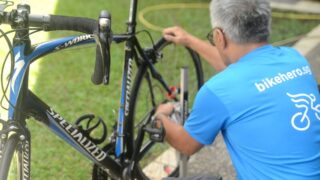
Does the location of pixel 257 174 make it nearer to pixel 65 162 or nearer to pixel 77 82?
pixel 65 162

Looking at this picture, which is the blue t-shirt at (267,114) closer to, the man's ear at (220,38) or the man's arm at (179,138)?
the man's ear at (220,38)

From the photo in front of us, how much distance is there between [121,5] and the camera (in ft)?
24.1

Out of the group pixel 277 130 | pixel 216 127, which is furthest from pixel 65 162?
pixel 277 130

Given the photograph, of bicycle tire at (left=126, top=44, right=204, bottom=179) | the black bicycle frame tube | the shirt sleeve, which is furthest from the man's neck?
bicycle tire at (left=126, top=44, right=204, bottom=179)

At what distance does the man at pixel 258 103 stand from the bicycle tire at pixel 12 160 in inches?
32.0

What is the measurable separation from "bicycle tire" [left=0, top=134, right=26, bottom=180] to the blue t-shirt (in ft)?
2.71

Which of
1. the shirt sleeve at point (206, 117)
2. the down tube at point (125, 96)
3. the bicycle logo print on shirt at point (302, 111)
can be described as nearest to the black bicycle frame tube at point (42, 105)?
the down tube at point (125, 96)

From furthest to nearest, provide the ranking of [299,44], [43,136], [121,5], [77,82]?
[121,5], [299,44], [77,82], [43,136]

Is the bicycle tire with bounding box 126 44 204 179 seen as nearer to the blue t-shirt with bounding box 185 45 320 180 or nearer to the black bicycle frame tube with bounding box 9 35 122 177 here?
the black bicycle frame tube with bounding box 9 35 122 177

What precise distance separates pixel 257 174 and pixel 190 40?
1122 mm

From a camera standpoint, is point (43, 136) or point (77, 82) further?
point (77, 82)

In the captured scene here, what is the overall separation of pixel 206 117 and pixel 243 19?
47cm

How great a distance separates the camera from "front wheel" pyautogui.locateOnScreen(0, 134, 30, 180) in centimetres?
201

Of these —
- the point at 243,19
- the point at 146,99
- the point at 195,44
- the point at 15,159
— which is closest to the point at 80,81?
the point at 146,99
